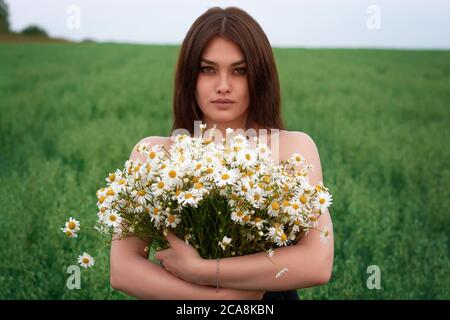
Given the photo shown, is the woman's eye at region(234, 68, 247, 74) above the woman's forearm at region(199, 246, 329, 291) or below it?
above

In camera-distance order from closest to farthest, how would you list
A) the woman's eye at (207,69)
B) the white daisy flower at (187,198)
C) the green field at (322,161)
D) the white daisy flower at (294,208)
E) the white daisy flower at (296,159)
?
the white daisy flower at (187,198)
the white daisy flower at (294,208)
the white daisy flower at (296,159)
the woman's eye at (207,69)
the green field at (322,161)

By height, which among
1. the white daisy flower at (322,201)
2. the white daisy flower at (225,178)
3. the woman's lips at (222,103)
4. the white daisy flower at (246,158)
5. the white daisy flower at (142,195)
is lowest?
the white daisy flower at (322,201)

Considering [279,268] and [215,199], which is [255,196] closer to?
[215,199]

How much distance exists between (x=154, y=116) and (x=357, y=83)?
6337mm

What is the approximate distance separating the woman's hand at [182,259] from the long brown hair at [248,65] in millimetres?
870

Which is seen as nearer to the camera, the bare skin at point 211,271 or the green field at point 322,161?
the bare skin at point 211,271

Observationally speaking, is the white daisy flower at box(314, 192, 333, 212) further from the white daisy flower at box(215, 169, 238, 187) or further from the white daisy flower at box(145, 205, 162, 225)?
the white daisy flower at box(145, 205, 162, 225)

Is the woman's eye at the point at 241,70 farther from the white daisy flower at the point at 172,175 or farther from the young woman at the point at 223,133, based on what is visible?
the white daisy flower at the point at 172,175

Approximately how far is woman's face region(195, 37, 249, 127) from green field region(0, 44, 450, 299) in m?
2.67

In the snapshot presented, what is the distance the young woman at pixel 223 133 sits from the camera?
2287mm

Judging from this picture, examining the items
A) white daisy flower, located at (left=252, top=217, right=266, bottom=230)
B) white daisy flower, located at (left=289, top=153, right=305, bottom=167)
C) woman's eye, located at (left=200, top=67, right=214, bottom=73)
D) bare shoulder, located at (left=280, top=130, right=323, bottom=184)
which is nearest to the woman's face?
woman's eye, located at (left=200, top=67, right=214, bottom=73)

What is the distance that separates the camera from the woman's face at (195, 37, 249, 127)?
9.06 ft

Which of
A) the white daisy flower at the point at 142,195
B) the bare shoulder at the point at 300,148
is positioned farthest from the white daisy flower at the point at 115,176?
the bare shoulder at the point at 300,148

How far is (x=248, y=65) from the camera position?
277cm
